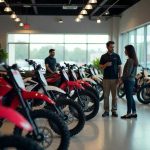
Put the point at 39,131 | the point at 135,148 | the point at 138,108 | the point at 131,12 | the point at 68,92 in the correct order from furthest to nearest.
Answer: the point at 131,12 < the point at 138,108 < the point at 68,92 < the point at 135,148 < the point at 39,131

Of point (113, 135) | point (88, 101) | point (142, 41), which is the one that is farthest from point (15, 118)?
point (142, 41)

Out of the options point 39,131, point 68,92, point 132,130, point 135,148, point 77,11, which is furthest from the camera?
point 77,11

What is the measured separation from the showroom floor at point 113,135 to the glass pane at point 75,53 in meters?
11.2

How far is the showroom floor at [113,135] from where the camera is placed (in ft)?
15.7

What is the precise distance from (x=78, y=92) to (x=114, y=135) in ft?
4.85

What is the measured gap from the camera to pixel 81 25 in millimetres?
17906

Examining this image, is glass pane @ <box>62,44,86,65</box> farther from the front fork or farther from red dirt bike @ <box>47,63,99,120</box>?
the front fork

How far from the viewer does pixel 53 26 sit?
1780 cm

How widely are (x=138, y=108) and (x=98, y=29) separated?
9831 mm

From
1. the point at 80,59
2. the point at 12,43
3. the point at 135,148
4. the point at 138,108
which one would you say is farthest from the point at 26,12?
the point at 135,148

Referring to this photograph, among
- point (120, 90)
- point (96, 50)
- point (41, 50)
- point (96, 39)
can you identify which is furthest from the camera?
point (96, 50)

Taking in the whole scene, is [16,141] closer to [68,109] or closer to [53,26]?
[68,109]

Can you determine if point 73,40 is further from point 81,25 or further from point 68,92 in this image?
point 68,92

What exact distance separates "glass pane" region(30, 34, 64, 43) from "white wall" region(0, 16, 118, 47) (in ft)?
0.95
